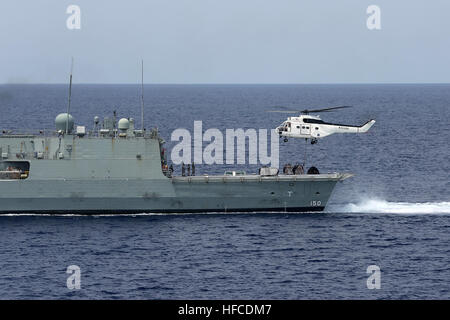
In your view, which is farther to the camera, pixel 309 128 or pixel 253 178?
pixel 309 128

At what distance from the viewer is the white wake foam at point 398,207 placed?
6094 cm

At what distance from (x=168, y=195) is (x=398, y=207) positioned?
722 inches

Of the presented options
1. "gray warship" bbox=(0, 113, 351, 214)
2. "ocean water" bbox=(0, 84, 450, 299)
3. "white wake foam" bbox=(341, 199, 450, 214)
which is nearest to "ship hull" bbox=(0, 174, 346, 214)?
"gray warship" bbox=(0, 113, 351, 214)

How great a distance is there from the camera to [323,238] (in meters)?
52.7

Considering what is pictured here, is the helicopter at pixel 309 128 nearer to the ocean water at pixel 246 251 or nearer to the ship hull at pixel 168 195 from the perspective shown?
the ship hull at pixel 168 195

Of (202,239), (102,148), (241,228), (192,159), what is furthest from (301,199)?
(192,159)

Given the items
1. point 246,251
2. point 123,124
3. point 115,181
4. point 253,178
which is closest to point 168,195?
point 115,181

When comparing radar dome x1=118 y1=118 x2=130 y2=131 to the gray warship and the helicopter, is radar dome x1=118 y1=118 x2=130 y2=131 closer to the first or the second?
the gray warship

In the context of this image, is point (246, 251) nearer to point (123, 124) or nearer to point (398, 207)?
point (123, 124)

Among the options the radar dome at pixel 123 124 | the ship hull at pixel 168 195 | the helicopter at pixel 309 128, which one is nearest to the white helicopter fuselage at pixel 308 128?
the helicopter at pixel 309 128

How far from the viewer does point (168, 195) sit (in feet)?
187

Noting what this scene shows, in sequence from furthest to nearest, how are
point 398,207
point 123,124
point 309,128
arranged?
1. point 398,207
2. point 309,128
3. point 123,124

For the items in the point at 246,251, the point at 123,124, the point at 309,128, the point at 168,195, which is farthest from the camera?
the point at 309,128

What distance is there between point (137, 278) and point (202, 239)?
8.68 meters
